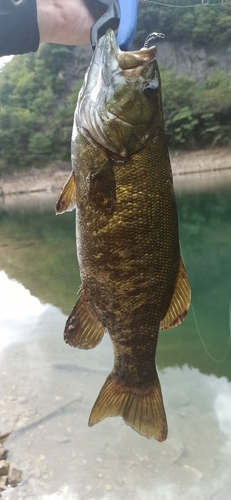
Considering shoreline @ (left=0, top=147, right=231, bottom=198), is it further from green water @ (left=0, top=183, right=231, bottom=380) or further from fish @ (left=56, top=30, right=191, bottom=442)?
fish @ (left=56, top=30, right=191, bottom=442)

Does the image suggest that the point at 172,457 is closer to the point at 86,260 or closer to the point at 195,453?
the point at 195,453

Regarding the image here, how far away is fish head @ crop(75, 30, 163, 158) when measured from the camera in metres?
1.81

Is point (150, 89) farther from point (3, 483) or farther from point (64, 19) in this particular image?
point (3, 483)

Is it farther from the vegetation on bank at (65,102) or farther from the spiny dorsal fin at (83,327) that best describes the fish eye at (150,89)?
the vegetation on bank at (65,102)

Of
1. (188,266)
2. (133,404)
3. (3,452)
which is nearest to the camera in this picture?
(133,404)

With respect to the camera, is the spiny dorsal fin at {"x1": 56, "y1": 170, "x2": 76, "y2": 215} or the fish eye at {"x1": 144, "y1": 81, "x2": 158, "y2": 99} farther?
the spiny dorsal fin at {"x1": 56, "y1": 170, "x2": 76, "y2": 215}

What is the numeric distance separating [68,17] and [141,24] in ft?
183

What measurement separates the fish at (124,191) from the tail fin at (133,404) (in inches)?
15.8

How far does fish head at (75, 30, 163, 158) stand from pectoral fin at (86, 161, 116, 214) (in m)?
0.09

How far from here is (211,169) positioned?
38.5 metres

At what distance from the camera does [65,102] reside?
52719 mm

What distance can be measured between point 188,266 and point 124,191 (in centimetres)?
1185

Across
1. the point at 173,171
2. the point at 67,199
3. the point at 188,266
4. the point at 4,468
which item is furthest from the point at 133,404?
the point at 173,171

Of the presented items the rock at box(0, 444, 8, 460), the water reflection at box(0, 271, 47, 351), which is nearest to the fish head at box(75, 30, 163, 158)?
the rock at box(0, 444, 8, 460)
